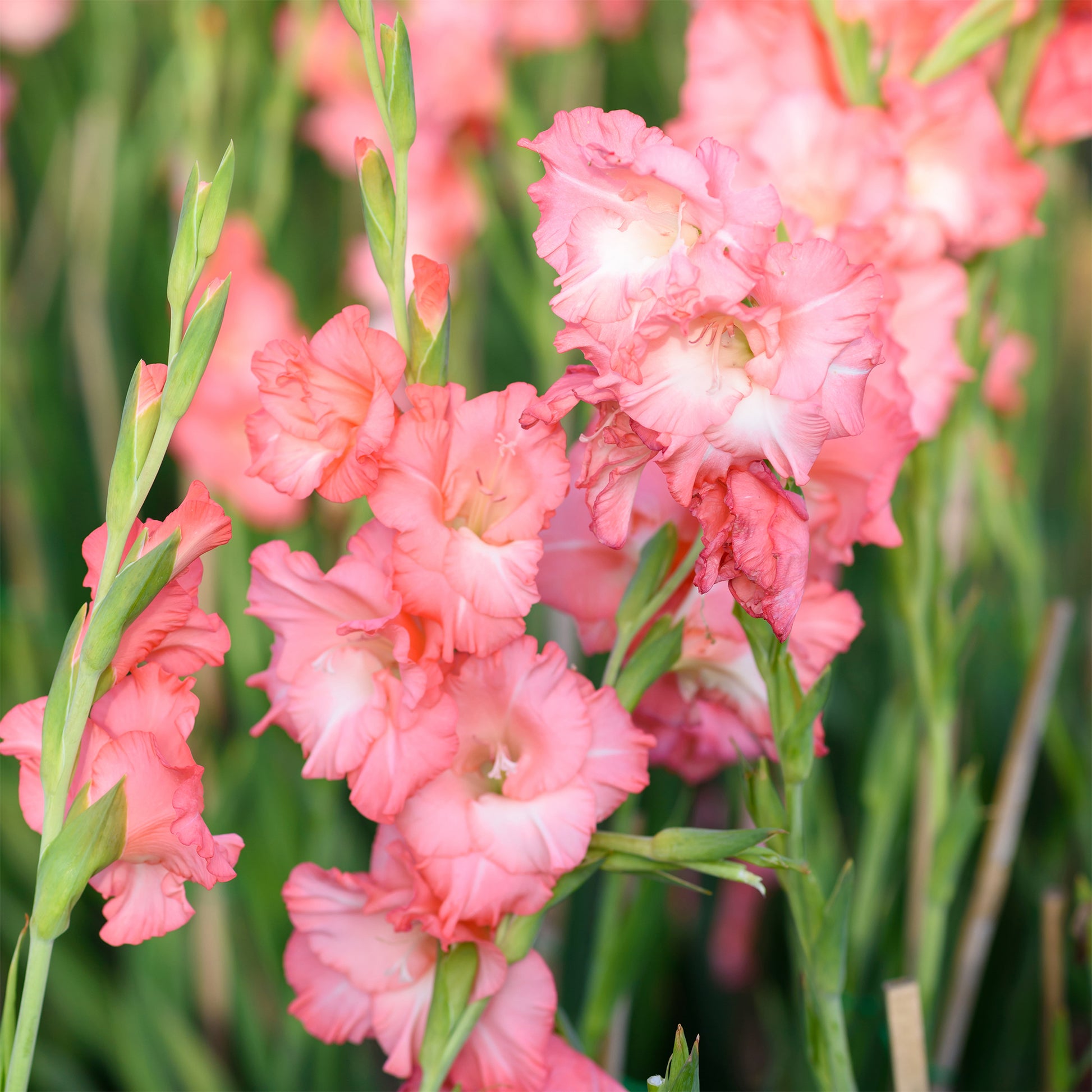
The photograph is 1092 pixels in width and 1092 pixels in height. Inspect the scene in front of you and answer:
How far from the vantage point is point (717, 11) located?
687 millimetres

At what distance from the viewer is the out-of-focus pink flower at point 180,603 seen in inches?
14.3

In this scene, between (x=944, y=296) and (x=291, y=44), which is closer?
(x=944, y=296)

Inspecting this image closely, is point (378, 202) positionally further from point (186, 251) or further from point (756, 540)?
point (756, 540)

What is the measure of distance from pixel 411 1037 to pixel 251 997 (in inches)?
22.4

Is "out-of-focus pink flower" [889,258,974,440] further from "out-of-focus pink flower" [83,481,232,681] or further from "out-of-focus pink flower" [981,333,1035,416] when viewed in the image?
"out-of-focus pink flower" [981,333,1035,416]

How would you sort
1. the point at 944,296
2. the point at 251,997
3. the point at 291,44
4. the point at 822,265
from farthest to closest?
the point at 291,44, the point at 251,997, the point at 944,296, the point at 822,265

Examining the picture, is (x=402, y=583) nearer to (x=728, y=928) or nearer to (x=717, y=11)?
(x=717, y=11)

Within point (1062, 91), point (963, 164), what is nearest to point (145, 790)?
point (963, 164)

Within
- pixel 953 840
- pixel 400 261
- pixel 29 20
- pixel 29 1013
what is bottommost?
pixel 953 840

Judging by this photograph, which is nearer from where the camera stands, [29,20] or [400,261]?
[400,261]

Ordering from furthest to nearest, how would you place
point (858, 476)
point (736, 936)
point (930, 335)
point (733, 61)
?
point (736, 936) < point (733, 61) < point (930, 335) < point (858, 476)

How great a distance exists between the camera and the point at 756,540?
1.13ft

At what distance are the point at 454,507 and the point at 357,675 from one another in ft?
0.23

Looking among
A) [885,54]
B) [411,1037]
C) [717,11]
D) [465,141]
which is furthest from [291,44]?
[411,1037]
